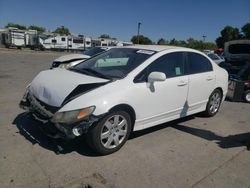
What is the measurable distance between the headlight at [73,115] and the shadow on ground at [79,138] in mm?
329

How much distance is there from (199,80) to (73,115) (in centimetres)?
291

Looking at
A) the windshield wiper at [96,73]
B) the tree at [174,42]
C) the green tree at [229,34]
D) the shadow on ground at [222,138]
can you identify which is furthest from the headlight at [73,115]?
the green tree at [229,34]

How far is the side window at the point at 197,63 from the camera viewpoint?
5.17 m

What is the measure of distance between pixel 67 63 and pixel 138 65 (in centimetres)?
617

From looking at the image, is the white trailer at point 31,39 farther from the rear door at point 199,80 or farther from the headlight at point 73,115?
the headlight at point 73,115

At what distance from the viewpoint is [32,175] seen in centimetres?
316

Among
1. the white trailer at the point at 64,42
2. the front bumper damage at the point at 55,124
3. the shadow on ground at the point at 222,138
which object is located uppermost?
the white trailer at the point at 64,42

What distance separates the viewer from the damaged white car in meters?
3.51

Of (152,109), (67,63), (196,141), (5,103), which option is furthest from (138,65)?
(67,63)

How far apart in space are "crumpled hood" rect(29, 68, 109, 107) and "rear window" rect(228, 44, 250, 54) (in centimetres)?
1267

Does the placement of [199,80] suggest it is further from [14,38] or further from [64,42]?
[64,42]

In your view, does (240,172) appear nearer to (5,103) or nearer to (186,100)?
(186,100)

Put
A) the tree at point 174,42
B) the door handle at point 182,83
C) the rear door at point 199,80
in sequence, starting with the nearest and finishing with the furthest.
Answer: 1. the door handle at point 182,83
2. the rear door at point 199,80
3. the tree at point 174,42

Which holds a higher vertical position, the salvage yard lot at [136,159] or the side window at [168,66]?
the side window at [168,66]
